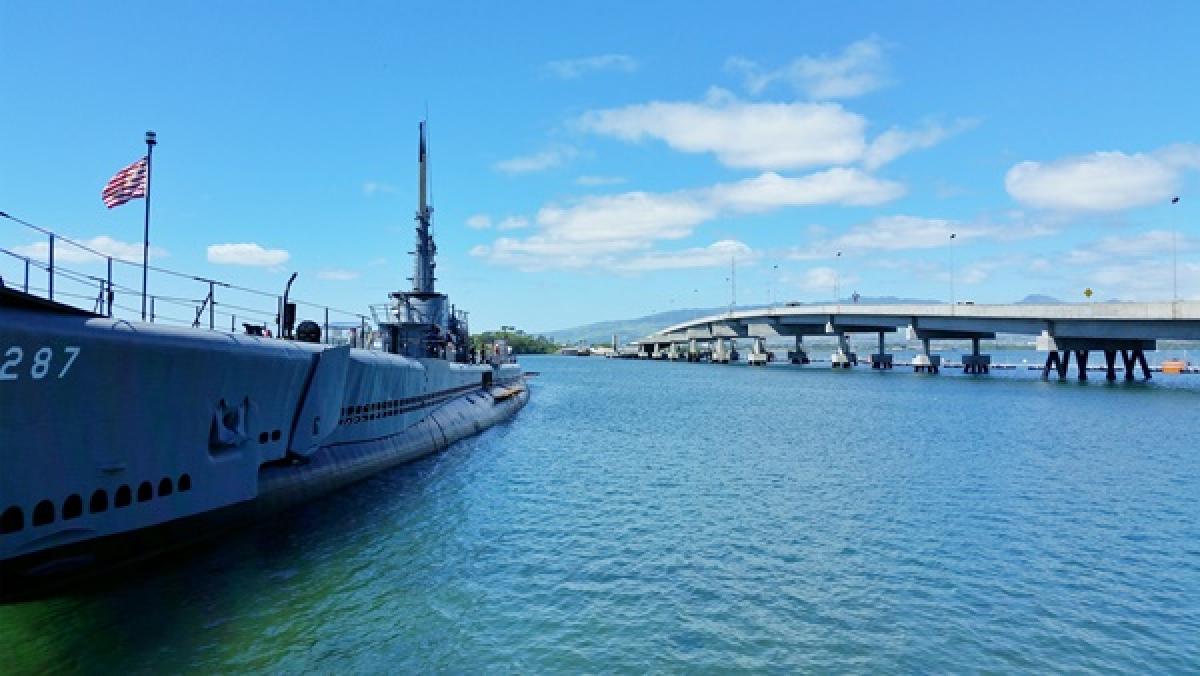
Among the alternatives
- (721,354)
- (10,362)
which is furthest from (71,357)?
(721,354)

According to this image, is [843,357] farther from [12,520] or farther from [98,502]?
[12,520]

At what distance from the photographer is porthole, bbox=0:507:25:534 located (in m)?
10.3

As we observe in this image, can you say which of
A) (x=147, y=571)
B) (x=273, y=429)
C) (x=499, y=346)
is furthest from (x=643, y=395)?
(x=147, y=571)

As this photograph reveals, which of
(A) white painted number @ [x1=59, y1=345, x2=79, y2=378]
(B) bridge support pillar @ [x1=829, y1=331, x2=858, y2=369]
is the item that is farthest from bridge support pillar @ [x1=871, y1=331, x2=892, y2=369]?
(A) white painted number @ [x1=59, y1=345, x2=79, y2=378]

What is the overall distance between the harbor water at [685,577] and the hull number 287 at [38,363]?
3558 millimetres

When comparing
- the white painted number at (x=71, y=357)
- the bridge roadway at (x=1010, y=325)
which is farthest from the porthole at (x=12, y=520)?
the bridge roadway at (x=1010, y=325)

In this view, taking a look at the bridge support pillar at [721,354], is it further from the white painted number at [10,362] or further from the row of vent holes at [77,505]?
the white painted number at [10,362]

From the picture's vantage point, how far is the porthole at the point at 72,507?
11.1 metres

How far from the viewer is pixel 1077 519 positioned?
58.5 feet

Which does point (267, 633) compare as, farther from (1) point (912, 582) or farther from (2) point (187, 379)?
(1) point (912, 582)

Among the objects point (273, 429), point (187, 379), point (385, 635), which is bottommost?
point (385, 635)

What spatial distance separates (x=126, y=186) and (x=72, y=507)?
6.85 metres

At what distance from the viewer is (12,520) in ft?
34.1

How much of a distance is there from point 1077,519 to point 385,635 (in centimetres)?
1656
